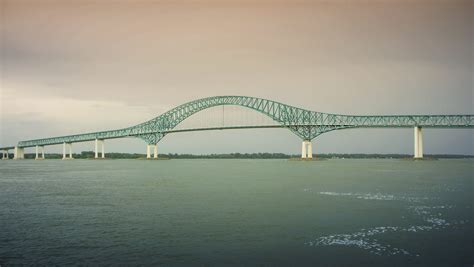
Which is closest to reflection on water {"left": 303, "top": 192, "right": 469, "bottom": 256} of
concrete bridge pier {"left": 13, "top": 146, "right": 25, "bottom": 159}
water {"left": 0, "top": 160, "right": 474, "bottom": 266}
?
water {"left": 0, "top": 160, "right": 474, "bottom": 266}

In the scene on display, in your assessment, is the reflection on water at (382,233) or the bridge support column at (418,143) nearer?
the reflection on water at (382,233)

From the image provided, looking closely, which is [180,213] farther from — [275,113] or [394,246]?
[275,113]

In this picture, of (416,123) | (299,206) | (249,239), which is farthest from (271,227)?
(416,123)

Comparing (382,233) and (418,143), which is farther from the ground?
(418,143)

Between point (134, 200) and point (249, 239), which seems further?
point (134, 200)

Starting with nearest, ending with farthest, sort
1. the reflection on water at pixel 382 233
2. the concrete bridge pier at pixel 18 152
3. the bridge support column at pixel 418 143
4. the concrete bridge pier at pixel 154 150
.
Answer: the reflection on water at pixel 382 233 → the bridge support column at pixel 418 143 → the concrete bridge pier at pixel 154 150 → the concrete bridge pier at pixel 18 152

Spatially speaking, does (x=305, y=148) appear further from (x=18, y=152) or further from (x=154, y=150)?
(x=18, y=152)

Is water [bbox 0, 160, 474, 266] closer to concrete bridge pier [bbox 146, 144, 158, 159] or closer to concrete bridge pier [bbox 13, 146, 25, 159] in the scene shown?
concrete bridge pier [bbox 146, 144, 158, 159]

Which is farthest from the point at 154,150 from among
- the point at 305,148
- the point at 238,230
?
the point at 238,230

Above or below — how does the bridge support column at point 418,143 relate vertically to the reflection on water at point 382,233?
above

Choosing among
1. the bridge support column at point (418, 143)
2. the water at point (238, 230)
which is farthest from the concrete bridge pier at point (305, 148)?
the water at point (238, 230)

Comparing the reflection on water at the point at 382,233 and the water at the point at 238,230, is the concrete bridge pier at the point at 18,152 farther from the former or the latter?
the reflection on water at the point at 382,233
